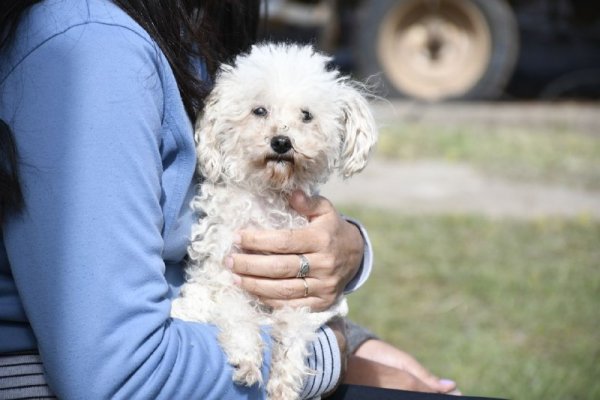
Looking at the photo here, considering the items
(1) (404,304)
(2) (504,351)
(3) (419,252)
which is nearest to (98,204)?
(2) (504,351)

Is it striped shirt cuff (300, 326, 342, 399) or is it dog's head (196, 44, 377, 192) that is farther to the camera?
dog's head (196, 44, 377, 192)

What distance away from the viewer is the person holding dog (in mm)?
1369

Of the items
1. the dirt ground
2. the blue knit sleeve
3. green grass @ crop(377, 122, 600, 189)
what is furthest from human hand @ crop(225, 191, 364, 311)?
green grass @ crop(377, 122, 600, 189)

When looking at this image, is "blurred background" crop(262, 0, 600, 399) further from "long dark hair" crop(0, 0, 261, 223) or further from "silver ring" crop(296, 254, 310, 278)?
"silver ring" crop(296, 254, 310, 278)

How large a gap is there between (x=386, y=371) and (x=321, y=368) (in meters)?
0.44

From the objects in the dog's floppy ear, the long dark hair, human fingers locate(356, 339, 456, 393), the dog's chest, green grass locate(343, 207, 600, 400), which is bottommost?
green grass locate(343, 207, 600, 400)

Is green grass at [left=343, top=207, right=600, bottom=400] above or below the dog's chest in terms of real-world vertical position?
below

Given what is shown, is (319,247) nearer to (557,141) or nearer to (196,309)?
(196,309)

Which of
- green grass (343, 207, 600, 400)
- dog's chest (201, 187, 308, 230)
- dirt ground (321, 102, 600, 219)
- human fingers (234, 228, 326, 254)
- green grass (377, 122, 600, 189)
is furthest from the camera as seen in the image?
green grass (377, 122, 600, 189)

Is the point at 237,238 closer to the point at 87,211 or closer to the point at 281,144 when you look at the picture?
the point at 281,144

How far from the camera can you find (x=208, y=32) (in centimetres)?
189

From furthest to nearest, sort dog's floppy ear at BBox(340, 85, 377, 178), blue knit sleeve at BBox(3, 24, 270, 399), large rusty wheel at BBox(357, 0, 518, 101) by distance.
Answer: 1. large rusty wheel at BBox(357, 0, 518, 101)
2. dog's floppy ear at BBox(340, 85, 377, 178)
3. blue knit sleeve at BBox(3, 24, 270, 399)

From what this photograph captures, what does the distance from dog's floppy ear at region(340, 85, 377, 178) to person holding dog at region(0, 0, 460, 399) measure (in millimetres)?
534

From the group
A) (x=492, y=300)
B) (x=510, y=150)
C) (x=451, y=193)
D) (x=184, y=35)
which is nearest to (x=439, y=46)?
(x=510, y=150)
